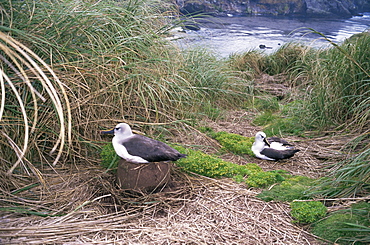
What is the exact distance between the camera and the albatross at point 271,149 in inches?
153

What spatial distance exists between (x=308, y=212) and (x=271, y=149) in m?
1.32

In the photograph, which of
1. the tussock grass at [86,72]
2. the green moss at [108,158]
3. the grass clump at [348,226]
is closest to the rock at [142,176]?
the green moss at [108,158]

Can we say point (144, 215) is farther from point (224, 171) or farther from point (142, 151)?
point (224, 171)

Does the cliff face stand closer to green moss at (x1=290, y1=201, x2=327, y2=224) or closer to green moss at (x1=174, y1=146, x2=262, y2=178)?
green moss at (x1=174, y1=146, x2=262, y2=178)

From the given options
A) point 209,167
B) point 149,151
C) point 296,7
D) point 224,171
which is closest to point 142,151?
point 149,151

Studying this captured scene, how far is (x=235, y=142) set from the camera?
166 inches

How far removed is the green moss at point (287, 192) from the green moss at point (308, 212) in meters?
0.17

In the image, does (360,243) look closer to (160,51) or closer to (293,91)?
(160,51)

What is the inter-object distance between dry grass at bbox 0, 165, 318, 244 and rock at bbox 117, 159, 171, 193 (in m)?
0.08

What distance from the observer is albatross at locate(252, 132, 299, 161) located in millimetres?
3887

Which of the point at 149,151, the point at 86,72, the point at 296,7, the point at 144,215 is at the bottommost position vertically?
the point at 144,215

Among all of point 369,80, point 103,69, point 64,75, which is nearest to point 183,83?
point 103,69

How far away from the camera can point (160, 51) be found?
14.9 ft

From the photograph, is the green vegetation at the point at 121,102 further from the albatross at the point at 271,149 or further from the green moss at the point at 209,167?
the albatross at the point at 271,149
